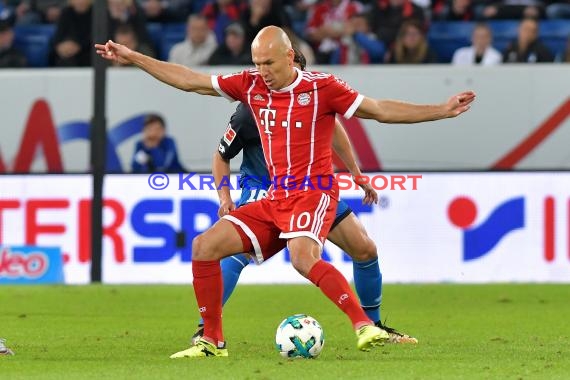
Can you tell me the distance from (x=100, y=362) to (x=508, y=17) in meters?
9.80

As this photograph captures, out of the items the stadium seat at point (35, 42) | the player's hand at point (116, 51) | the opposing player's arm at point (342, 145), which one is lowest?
the opposing player's arm at point (342, 145)

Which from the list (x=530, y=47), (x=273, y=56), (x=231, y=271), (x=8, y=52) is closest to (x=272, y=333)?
(x=231, y=271)

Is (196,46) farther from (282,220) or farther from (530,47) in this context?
(282,220)

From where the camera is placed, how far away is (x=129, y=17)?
54.3 feet

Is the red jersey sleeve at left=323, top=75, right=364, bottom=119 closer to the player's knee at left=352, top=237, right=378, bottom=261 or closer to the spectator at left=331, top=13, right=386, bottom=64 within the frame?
the player's knee at left=352, top=237, right=378, bottom=261

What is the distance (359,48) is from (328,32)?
0.55m

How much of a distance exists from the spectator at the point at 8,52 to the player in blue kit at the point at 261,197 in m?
7.39

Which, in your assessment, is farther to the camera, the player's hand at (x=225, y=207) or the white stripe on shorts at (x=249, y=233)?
the player's hand at (x=225, y=207)

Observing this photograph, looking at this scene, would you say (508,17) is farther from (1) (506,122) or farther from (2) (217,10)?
(2) (217,10)

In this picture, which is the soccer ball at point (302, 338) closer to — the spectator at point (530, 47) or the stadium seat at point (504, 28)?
the spectator at point (530, 47)

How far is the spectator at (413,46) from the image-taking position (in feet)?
50.9

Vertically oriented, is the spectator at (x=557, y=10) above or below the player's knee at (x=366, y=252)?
above

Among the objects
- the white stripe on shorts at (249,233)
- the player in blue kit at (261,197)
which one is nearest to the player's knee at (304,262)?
the white stripe on shorts at (249,233)

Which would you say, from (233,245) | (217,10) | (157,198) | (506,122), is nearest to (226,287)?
(233,245)
